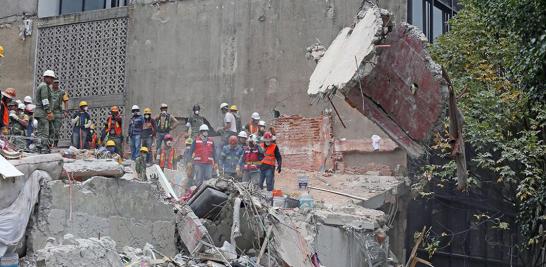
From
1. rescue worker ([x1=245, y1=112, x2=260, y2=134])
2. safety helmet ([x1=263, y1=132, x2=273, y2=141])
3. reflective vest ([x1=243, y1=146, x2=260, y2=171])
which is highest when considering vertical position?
rescue worker ([x1=245, y1=112, x2=260, y2=134])

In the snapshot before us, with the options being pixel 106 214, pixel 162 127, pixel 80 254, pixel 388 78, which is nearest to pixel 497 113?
pixel 162 127

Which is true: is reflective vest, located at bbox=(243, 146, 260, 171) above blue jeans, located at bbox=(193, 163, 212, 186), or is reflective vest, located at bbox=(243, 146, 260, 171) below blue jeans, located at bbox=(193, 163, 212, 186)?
above

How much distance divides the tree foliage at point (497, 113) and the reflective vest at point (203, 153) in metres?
4.19

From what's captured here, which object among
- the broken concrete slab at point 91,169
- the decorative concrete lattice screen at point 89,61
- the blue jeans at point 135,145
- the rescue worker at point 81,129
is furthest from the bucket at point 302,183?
the broken concrete slab at point 91,169

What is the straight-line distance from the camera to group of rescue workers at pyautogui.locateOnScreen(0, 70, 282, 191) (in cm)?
1391

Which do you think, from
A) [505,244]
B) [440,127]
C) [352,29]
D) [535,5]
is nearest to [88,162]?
[352,29]

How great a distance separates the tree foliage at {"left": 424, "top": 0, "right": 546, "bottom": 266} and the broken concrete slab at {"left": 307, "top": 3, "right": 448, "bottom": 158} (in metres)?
2.99

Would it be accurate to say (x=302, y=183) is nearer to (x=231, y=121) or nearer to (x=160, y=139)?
(x=231, y=121)

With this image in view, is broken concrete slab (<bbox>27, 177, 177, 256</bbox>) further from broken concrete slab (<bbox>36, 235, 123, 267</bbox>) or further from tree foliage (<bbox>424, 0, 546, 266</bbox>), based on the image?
tree foliage (<bbox>424, 0, 546, 266</bbox>)

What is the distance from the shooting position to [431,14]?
66.1 feet

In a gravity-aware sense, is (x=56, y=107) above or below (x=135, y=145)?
above

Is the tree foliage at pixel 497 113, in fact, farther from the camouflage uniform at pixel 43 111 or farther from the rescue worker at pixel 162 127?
the camouflage uniform at pixel 43 111

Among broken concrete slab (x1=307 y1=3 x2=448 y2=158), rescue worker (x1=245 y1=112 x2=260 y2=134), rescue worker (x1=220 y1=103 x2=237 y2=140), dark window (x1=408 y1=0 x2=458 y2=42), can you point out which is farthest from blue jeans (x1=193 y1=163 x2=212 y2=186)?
broken concrete slab (x1=307 y1=3 x2=448 y2=158)

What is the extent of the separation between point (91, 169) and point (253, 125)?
364 inches
